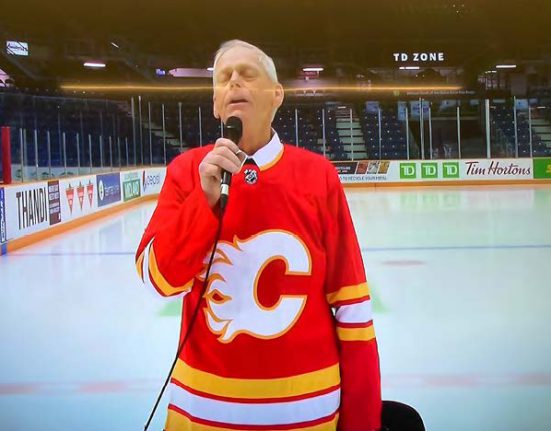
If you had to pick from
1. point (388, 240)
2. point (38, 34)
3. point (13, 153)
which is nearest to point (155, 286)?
point (38, 34)

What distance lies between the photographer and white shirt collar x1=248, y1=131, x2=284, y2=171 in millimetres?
954

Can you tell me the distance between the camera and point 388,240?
598 cm

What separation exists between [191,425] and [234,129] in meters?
0.47

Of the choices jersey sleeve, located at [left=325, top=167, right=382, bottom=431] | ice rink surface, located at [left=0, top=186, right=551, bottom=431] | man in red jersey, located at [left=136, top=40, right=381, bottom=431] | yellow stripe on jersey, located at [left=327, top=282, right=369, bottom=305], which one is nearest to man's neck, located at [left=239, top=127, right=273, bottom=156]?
man in red jersey, located at [left=136, top=40, right=381, bottom=431]

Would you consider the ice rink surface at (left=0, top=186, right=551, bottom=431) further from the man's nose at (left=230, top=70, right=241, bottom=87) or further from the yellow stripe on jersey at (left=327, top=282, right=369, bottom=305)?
the man's nose at (left=230, top=70, right=241, bottom=87)

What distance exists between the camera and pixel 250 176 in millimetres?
922

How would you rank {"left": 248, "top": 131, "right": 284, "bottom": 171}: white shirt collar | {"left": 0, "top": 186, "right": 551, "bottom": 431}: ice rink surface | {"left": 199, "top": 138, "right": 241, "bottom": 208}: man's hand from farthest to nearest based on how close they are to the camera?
{"left": 0, "top": 186, "right": 551, "bottom": 431}: ice rink surface → {"left": 248, "top": 131, "right": 284, "bottom": 171}: white shirt collar → {"left": 199, "top": 138, "right": 241, "bottom": 208}: man's hand

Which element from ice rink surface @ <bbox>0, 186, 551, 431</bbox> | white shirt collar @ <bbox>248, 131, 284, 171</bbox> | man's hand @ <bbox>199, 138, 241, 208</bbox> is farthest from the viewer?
ice rink surface @ <bbox>0, 186, 551, 431</bbox>

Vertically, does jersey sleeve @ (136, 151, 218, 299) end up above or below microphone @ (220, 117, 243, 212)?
below

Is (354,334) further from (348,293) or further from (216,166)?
(216,166)

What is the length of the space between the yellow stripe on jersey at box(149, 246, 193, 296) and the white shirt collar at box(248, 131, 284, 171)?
20cm

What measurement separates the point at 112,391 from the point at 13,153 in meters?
3.60

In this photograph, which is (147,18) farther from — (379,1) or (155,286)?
(155,286)

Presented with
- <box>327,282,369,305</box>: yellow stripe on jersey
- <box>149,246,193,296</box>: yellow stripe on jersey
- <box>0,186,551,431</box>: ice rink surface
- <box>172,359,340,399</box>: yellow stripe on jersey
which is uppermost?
<box>149,246,193,296</box>: yellow stripe on jersey
